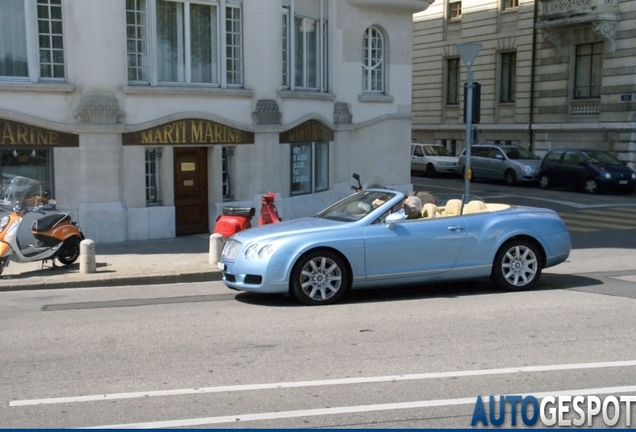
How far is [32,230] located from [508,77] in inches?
1234

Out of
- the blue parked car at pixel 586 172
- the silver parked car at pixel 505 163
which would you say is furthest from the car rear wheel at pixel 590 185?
the silver parked car at pixel 505 163

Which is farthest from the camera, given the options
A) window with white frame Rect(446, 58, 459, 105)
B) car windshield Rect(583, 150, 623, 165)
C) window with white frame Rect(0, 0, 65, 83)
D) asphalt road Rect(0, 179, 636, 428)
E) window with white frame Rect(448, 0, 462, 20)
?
window with white frame Rect(446, 58, 459, 105)

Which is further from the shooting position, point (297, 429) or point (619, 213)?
point (619, 213)

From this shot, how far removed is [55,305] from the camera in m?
10.4

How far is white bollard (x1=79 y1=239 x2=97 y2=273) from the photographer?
12195mm

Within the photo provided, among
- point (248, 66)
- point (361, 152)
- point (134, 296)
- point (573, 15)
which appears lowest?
point (134, 296)

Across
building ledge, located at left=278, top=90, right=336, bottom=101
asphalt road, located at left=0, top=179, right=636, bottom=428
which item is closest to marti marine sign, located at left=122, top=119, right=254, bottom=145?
building ledge, located at left=278, top=90, right=336, bottom=101

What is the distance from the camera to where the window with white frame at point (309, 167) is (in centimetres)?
1880

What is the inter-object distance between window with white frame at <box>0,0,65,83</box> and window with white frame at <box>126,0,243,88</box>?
1.46 metres

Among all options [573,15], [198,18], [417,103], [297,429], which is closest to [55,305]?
[297,429]

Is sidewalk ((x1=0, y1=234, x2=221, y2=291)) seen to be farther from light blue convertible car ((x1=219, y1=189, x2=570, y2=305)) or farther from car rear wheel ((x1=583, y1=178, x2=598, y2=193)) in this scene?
car rear wheel ((x1=583, y1=178, x2=598, y2=193))

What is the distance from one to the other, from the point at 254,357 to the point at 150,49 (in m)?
10.2

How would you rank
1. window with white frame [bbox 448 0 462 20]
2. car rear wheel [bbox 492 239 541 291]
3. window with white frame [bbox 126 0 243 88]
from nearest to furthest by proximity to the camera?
car rear wheel [bbox 492 239 541 291] → window with white frame [bbox 126 0 243 88] → window with white frame [bbox 448 0 462 20]

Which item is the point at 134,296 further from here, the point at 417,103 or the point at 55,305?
the point at 417,103
